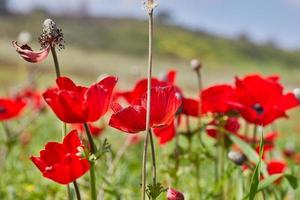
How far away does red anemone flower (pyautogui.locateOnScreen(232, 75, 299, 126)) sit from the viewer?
6.06 ft

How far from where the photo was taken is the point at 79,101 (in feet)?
4.12

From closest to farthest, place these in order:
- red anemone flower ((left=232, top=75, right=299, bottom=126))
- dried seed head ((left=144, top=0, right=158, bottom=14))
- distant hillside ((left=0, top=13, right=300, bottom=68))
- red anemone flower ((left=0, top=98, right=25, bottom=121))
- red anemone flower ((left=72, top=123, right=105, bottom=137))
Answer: dried seed head ((left=144, top=0, right=158, bottom=14))
red anemone flower ((left=232, top=75, right=299, bottom=126))
red anemone flower ((left=72, top=123, right=105, bottom=137))
red anemone flower ((left=0, top=98, right=25, bottom=121))
distant hillside ((left=0, top=13, right=300, bottom=68))

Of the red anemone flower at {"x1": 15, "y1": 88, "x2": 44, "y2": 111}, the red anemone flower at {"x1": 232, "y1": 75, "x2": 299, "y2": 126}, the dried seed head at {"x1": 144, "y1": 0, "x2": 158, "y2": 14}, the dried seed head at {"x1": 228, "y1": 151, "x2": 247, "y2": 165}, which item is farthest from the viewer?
the red anemone flower at {"x1": 15, "y1": 88, "x2": 44, "y2": 111}

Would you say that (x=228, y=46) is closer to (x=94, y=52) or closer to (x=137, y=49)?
(x=137, y=49)

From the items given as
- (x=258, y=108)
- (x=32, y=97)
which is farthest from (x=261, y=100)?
(x=32, y=97)

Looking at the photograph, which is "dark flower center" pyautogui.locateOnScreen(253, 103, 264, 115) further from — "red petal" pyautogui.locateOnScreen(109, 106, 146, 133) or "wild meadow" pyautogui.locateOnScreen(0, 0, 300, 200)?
"red petal" pyautogui.locateOnScreen(109, 106, 146, 133)

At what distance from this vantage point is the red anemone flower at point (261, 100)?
1.85 m

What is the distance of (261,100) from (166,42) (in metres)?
73.8

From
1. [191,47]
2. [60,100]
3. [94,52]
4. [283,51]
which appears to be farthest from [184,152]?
[283,51]

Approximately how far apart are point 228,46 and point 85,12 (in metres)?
21.1

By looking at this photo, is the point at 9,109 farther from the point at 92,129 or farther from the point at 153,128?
the point at 153,128

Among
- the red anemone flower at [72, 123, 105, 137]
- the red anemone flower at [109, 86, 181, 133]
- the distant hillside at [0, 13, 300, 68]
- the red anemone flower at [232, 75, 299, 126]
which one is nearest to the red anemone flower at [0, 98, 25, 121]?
the red anemone flower at [72, 123, 105, 137]

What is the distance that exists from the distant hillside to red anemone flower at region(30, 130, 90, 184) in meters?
61.1

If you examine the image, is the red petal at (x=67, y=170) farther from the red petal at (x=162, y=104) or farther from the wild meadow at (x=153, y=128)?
the red petal at (x=162, y=104)
